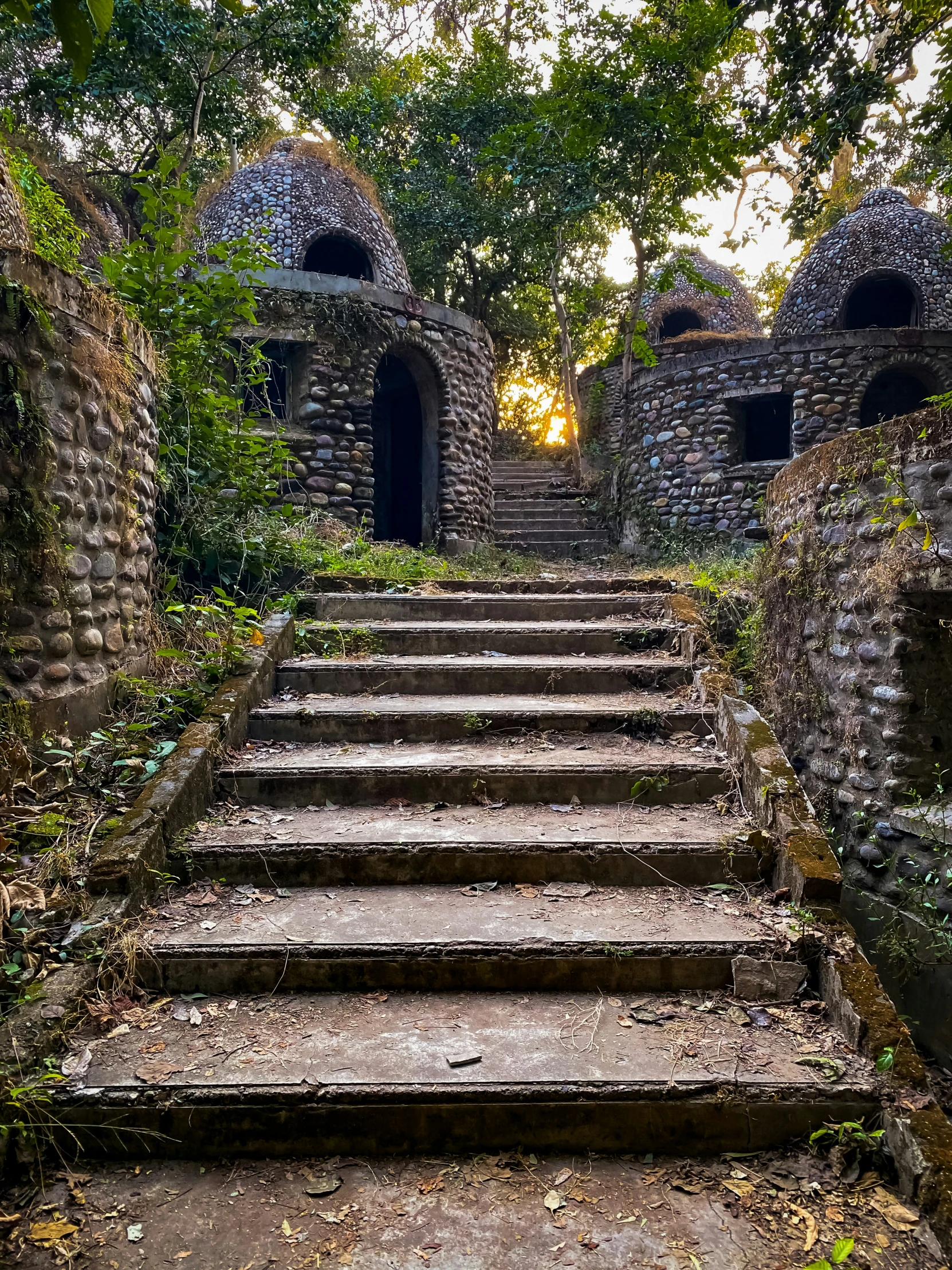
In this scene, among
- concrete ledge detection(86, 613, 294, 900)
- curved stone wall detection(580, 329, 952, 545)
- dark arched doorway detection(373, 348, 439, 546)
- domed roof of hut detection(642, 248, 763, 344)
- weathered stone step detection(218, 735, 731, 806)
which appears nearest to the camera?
concrete ledge detection(86, 613, 294, 900)

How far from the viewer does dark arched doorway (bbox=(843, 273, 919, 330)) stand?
14172 millimetres

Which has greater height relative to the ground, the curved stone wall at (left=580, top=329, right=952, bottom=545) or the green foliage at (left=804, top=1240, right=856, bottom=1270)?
the curved stone wall at (left=580, top=329, right=952, bottom=545)

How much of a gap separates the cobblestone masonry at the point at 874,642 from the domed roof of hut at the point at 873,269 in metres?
9.88

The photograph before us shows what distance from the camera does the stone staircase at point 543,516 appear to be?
11.6 m

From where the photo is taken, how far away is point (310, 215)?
10734mm

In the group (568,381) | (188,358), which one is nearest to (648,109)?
(568,381)

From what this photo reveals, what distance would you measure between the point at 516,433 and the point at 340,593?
14.4 m

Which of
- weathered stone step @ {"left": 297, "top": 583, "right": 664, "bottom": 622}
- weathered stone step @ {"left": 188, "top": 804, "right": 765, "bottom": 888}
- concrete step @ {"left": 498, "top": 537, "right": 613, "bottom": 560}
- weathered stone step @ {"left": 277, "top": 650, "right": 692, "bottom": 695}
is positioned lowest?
weathered stone step @ {"left": 188, "top": 804, "right": 765, "bottom": 888}

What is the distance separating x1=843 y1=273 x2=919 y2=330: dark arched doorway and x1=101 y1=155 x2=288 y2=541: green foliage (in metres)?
12.8

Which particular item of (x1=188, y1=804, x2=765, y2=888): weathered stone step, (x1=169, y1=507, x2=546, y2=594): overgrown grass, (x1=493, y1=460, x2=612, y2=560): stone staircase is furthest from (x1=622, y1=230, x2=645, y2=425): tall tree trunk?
(x1=188, y1=804, x2=765, y2=888): weathered stone step

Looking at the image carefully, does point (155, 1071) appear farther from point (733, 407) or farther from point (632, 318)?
point (632, 318)

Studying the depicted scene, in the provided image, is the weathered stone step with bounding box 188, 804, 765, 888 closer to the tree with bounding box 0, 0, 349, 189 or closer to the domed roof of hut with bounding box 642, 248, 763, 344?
the tree with bounding box 0, 0, 349, 189

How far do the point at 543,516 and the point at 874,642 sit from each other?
30.0 feet

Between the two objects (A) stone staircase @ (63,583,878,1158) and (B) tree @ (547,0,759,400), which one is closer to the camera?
(A) stone staircase @ (63,583,878,1158)
